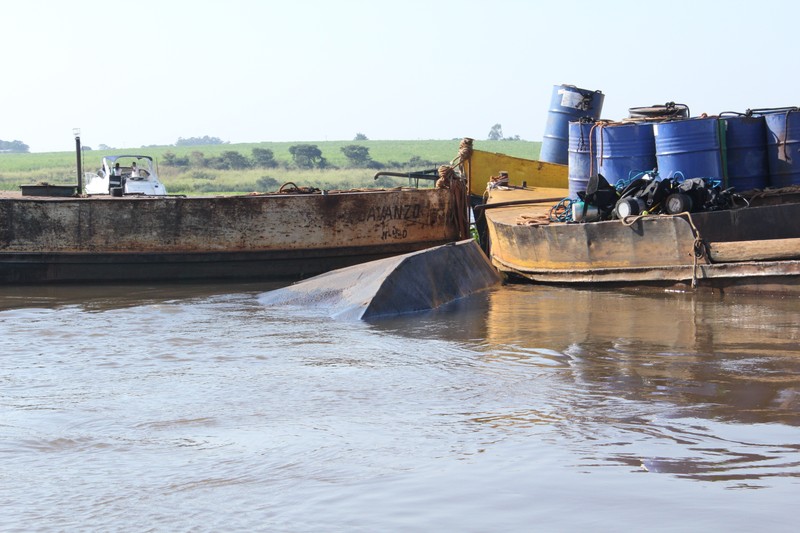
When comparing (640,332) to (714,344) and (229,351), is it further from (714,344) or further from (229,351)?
(229,351)

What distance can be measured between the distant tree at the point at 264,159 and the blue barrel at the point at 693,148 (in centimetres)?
7748

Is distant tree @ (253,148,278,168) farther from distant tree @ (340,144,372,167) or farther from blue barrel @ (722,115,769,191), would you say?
blue barrel @ (722,115,769,191)

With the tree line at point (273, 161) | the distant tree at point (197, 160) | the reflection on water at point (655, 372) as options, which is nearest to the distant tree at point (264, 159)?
the tree line at point (273, 161)

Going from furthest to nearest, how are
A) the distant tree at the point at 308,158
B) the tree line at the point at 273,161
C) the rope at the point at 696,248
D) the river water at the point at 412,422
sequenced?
the distant tree at the point at 308,158, the tree line at the point at 273,161, the rope at the point at 696,248, the river water at the point at 412,422

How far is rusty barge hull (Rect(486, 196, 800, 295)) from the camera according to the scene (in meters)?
10.2

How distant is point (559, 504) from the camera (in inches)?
172

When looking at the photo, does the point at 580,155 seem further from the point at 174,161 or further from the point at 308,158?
the point at 308,158

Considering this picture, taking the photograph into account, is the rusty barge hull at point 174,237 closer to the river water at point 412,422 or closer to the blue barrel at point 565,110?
the blue barrel at point 565,110

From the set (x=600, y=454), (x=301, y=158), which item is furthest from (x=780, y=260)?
(x=301, y=158)

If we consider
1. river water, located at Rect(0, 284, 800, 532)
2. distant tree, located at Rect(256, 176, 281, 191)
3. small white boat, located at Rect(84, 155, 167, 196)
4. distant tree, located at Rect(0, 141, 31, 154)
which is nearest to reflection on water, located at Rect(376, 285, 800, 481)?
river water, located at Rect(0, 284, 800, 532)

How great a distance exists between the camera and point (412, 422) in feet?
19.4

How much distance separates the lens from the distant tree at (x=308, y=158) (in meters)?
88.2

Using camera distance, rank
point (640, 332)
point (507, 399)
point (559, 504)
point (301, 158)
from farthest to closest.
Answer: point (301, 158)
point (640, 332)
point (507, 399)
point (559, 504)

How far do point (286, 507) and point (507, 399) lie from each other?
90.9 inches
